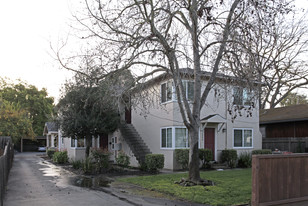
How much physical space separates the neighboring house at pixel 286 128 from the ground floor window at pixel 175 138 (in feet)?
28.2

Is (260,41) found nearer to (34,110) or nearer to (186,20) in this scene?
(186,20)

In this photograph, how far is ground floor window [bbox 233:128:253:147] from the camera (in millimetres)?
19862

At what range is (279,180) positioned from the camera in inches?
305

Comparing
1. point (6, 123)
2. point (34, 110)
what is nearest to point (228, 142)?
point (6, 123)

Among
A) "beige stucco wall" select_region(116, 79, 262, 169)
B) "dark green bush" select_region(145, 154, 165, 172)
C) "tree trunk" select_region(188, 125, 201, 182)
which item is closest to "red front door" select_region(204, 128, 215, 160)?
"beige stucco wall" select_region(116, 79, 262, 169)

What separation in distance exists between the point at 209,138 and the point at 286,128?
878cm

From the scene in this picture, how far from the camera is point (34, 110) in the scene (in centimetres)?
5328

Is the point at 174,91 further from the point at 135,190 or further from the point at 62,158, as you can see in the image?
the point at 62,158

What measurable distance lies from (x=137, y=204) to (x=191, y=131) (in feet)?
12.6

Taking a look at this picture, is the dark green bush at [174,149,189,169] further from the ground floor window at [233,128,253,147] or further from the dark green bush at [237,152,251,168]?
the ground floor window at [233,128,253,147]

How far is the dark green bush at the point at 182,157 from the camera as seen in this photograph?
16.7 meters

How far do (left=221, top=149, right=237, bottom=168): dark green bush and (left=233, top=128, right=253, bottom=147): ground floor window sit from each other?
1468mm

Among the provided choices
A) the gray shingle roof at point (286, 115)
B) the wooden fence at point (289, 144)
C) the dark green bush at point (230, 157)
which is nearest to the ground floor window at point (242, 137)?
the dark green bush at point (230, 157)

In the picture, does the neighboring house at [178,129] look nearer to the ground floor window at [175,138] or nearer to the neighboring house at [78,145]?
the ground floor window at [175,138]
